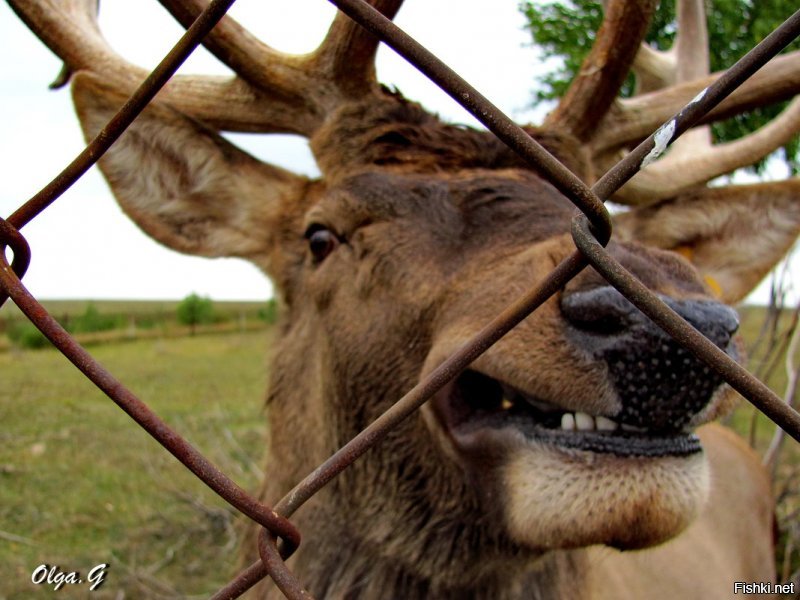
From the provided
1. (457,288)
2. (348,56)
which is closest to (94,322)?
(348,56)

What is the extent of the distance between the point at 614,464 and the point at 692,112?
0.92 meters

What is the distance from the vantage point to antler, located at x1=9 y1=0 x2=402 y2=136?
2754mm

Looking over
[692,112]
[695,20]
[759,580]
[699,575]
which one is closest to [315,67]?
[692,112]

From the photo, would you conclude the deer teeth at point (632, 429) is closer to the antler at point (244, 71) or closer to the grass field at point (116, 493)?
the antler at point (244, 71)

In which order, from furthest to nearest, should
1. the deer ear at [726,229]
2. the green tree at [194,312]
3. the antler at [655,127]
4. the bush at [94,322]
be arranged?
the green tree at [194,312], the bush at [94,322], the antler at [655,127], the deer ear at [726,229]

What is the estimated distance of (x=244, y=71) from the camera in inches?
114

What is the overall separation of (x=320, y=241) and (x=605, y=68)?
53.2 inches

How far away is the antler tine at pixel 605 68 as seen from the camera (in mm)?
2631

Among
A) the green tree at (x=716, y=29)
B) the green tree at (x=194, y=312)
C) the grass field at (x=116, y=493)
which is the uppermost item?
the green tree at (x=716, y=29)

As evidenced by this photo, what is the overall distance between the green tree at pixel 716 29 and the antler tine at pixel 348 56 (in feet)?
13.8

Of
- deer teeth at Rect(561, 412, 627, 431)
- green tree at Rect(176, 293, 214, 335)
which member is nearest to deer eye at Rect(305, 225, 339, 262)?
deer teeth at Rect(561, 412, 627, 431)

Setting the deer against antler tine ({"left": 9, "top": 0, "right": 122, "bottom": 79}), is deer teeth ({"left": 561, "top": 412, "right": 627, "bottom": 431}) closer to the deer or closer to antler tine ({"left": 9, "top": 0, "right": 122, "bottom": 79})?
the deer

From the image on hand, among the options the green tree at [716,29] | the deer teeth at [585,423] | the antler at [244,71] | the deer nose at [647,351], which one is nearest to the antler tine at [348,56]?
the antler at [244,71]

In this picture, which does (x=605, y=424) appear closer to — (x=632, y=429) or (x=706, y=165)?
(x=632, y=429)
